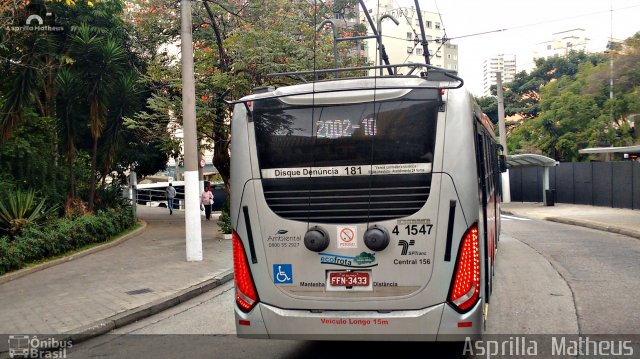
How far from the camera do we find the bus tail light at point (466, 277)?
5.12 meters

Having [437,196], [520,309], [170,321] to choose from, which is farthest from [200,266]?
[437,196]

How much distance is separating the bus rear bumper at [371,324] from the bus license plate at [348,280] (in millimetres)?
210

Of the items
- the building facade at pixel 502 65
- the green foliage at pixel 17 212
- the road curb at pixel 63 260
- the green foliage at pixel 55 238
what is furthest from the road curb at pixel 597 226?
the building facade at pixel 502 65

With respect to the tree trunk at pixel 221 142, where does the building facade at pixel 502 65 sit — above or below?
above

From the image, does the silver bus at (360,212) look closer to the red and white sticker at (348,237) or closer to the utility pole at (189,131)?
the red and white sticker at (348,237)

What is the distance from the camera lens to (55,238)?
13617 mm

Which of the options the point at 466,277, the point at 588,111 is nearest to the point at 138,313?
the point at 466,277

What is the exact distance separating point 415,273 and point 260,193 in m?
1.54

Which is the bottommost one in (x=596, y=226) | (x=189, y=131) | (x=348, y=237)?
(x=596, y=226)

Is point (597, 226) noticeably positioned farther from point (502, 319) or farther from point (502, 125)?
point (502, 125)

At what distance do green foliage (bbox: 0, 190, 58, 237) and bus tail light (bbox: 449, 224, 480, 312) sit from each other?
11.1 m

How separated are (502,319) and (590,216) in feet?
56.2

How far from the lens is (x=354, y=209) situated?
5320 millimetres

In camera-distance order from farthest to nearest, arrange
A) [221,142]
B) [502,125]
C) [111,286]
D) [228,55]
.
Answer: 1. [502,125]
2. [221,142]
3. [228,55]
4. [111,286]
